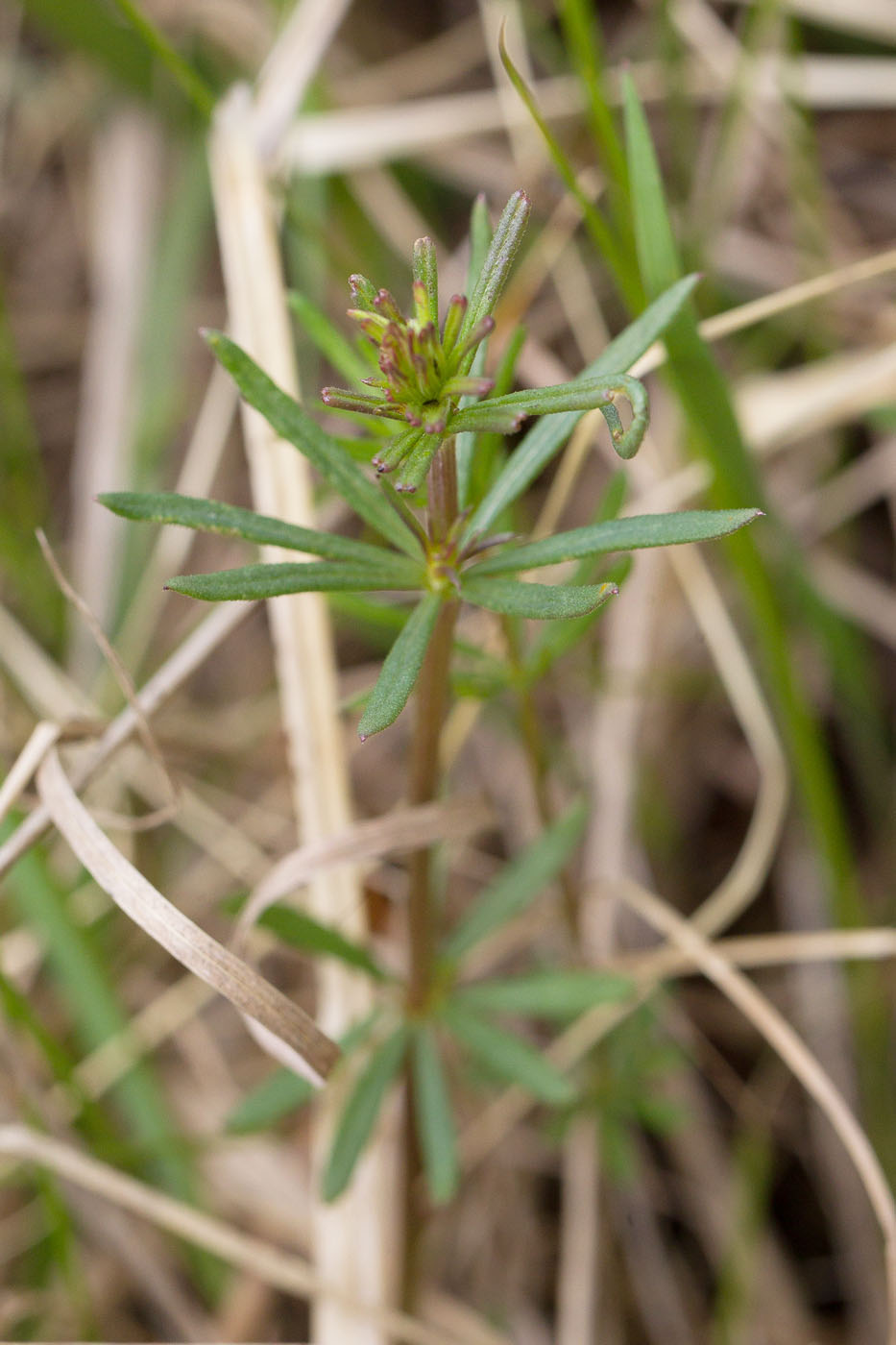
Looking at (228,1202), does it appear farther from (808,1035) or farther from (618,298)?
(618,298)

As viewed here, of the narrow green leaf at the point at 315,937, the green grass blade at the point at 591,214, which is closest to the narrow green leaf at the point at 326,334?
the green grass blade at the point at 591,214

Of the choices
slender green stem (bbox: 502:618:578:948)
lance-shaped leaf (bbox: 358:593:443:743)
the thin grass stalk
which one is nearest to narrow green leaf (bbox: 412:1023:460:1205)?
the thin grass stalk

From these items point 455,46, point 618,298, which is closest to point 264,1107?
point 618,298

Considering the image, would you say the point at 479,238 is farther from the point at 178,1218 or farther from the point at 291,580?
the point at 178,1218

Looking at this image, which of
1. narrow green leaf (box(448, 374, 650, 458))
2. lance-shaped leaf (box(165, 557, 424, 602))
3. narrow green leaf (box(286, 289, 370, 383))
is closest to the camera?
narrow green leaf (box(448, 374, 650, 458))

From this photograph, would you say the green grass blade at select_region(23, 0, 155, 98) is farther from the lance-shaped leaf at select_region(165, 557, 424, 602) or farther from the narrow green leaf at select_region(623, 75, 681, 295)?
the lance-shaped leaf at select_region(165, 557, 424, 602)

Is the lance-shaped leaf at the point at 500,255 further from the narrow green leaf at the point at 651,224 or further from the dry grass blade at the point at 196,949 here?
the dry grass blade at the point at 196,949

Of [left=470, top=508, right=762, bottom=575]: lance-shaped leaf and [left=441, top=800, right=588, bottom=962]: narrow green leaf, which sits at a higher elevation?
[left=470, top=508, right=762, bottom=575]: lance-shaped leaf
